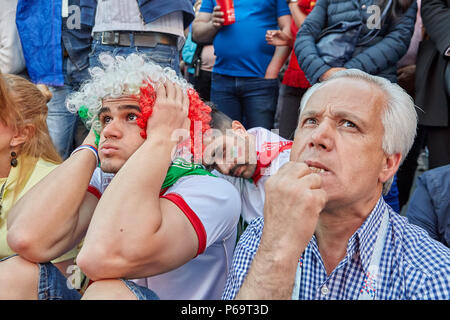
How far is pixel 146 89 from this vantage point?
2.19 metres

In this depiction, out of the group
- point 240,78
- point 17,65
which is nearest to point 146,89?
point 240,78

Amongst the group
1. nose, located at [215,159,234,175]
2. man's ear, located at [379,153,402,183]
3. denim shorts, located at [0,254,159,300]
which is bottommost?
denim shorts, located at [0,254,159,300]

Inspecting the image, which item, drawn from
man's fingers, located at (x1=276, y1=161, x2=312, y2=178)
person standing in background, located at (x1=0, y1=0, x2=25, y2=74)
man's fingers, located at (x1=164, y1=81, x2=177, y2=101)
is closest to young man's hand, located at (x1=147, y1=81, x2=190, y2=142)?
man's fingers, located at (x1=164, y1=81, x2=177, y2=101)

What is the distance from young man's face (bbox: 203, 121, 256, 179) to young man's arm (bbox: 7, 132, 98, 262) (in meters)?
0.67

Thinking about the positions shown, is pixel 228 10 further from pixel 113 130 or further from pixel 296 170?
pixel 296 170

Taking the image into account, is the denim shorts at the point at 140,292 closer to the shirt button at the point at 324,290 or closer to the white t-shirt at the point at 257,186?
the shirt button at the point at 324,290

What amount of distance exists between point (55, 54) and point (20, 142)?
1.46m

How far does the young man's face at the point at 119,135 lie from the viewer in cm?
223

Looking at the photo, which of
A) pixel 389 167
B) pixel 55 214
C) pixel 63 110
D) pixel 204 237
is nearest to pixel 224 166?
pixel 204 237

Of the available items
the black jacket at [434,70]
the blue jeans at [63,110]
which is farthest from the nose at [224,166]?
the blue jeans at [63,110]

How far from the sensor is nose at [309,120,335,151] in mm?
1671

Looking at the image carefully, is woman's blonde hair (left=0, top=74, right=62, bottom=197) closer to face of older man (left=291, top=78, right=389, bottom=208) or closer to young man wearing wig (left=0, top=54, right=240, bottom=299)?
young man wearing wig (left=0, top=54, right=240, bottom=299)

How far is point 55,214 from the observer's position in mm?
2092

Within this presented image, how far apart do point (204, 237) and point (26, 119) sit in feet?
4.76
